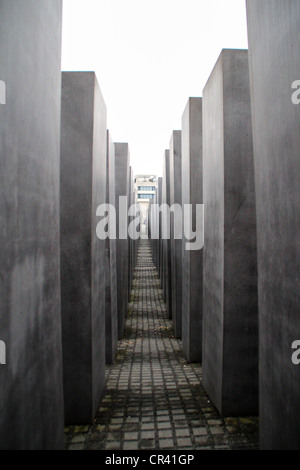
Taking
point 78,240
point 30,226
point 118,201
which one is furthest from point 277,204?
point 118,201

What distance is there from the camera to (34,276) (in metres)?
2.68

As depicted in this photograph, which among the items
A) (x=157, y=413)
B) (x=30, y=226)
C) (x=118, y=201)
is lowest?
(x=157, y=413)

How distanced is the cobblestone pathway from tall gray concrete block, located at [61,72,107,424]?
48 cm

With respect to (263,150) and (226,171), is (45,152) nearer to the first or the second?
(263,150)

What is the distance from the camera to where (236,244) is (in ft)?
15.6

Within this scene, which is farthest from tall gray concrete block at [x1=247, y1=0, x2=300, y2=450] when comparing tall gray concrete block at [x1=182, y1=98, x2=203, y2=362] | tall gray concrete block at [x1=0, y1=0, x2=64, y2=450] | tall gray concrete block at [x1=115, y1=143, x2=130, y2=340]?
tall gray concrete block at [x1=115, y1=143, x2=130, y2=340]

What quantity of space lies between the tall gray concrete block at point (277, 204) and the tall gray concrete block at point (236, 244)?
1.31 metres

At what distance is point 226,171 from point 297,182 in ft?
7.39

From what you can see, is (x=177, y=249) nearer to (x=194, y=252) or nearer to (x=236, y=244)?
(x=194, y=252)

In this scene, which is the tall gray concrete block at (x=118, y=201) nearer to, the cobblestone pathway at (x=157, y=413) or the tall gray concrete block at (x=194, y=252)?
the cobblestone pathway at (x=157, y=413)

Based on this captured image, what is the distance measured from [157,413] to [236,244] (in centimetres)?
275

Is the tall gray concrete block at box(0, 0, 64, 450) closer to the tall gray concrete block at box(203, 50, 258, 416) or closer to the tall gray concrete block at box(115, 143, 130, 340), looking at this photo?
the tall gray concrete block at box(203, 50, 258, 416)

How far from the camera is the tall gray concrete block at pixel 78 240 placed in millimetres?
4867

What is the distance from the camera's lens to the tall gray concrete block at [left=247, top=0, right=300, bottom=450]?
8.52 ft
